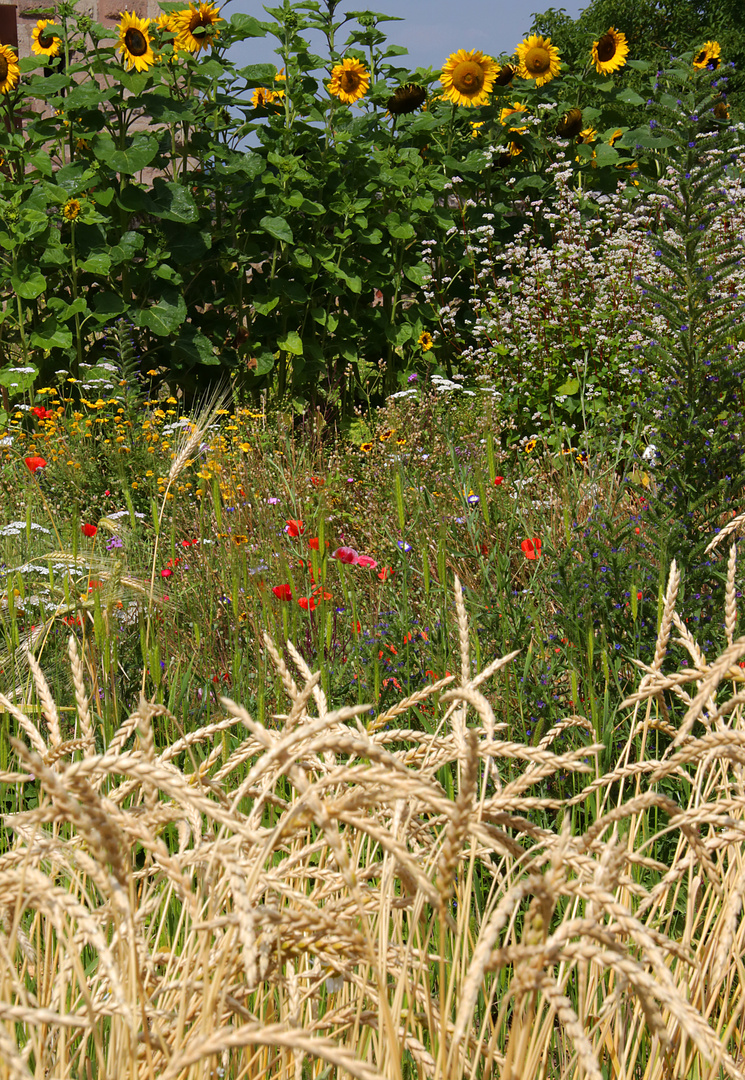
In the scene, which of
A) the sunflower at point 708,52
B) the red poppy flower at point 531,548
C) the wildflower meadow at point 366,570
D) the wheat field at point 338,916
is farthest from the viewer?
the sunflower at point 708,52

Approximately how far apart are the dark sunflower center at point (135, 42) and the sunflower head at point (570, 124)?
9.23 feet

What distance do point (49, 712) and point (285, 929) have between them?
319mm

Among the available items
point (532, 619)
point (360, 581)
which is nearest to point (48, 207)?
point (360, 581)

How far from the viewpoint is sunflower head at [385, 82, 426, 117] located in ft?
19.6

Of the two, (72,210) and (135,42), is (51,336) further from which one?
(135,42)

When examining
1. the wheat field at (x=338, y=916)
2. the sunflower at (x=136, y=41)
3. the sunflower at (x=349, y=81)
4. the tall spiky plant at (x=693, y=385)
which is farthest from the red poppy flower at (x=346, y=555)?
the sunflower at (x=349, y=81)

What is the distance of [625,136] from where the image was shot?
642 cm

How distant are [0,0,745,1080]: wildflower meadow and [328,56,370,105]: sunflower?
2cm

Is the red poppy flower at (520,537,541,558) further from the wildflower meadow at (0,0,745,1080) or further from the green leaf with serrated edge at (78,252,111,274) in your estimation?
the green leaf with serrated edge at (78,252,111,274)

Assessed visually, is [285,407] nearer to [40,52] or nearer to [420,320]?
[420,320]

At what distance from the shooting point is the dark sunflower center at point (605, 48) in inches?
253

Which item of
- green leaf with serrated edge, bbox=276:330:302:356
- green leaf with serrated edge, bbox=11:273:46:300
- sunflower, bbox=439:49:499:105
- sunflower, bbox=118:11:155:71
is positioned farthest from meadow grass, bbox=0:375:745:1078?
sunflower, bbox=439:49:499:105

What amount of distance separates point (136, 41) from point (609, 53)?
3.29 meters

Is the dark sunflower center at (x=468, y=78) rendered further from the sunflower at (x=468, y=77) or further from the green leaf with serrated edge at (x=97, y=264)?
the green leaf with serrated edge at (x=97, y=264)
